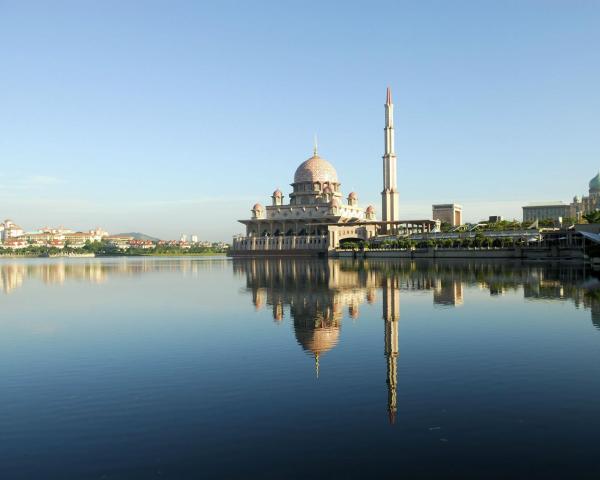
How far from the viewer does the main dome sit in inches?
4030

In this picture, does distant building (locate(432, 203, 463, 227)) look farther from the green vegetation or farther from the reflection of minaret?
the reflection of minaret

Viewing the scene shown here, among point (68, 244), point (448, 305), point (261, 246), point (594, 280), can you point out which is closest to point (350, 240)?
point (261, 246)

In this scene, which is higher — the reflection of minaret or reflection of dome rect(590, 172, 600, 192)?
reflection of dome rect(590, 172, 600, 192)

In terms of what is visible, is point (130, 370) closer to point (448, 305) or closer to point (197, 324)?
point (197, 324)

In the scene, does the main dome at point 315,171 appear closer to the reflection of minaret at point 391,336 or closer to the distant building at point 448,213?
the distant building at point 448,213

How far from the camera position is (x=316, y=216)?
98.5 m

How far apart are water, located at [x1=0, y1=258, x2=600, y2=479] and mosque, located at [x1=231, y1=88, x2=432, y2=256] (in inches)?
2809

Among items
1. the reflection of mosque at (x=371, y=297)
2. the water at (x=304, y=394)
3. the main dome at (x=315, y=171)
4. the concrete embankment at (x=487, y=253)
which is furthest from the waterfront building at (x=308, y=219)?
the water at (x=304, y=394)

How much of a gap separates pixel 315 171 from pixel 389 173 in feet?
52.2

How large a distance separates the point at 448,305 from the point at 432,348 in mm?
8812

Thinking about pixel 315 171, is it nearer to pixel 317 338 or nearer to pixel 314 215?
pixel 314 215

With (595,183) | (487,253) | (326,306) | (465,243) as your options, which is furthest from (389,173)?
(595,183)

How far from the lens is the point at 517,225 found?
263 ft

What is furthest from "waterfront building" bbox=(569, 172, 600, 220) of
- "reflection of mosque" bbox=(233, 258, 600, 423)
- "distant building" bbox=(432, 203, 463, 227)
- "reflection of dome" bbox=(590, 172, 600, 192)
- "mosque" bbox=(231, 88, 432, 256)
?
"reflection of mosque" bbox=(233, 258, 600, 423)
